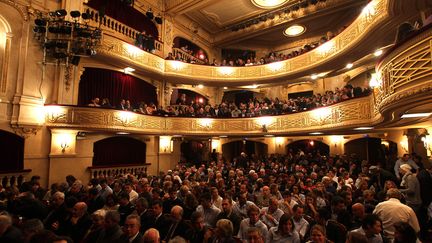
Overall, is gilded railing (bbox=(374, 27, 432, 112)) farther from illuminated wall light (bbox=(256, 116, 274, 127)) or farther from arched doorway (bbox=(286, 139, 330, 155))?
arched doorway (bbox=(286, 139, 330, 155))

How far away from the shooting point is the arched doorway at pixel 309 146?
610 inches

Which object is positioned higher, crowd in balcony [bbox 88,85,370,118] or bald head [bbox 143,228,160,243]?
crowd in balcony [bbox 88,85,370,118]

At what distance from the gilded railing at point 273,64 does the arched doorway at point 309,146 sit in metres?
4.82

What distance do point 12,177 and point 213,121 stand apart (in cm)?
897

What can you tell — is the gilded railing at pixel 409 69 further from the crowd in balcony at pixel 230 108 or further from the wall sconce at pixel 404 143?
the wall sconce at pixel 404 143

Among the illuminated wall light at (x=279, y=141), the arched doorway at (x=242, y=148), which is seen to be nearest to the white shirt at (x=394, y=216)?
the illuminated wall light at (x=279, y=141)

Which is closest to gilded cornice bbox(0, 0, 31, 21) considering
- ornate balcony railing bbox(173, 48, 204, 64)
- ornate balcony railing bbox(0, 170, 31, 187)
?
ornate balcony railing bbox(0, 170, 31, 187)

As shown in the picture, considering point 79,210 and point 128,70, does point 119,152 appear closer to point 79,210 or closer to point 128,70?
point 128,70

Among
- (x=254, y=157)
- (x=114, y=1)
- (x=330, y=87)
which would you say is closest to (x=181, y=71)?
(x=114, y=1)

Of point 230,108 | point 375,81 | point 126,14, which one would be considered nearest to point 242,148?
point 230,108

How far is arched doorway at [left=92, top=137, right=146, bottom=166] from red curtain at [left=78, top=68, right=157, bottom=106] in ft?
6.24

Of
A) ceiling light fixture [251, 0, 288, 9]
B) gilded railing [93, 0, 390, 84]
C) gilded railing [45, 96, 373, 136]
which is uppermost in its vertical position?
ceiling light fixture [251, 0, 288, 9]

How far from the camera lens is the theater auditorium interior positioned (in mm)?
3725

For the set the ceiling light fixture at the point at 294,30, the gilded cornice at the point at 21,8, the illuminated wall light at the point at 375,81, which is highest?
the ceiling light fixture at the point at 294,30
